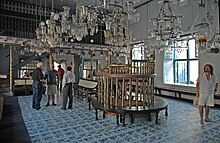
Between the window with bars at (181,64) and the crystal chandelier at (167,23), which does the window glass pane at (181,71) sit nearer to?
the window with bars at (181,64)

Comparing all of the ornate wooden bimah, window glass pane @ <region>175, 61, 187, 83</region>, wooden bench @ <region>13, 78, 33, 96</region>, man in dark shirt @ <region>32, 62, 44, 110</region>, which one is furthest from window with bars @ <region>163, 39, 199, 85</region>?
wooden bench @ <region>13, 78, 33, 96</region>

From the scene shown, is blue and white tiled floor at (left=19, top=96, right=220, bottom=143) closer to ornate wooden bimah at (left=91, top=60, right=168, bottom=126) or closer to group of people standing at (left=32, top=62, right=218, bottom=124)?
ornate wooden bimah at (left=91, top=60, right=168, bottom=126)

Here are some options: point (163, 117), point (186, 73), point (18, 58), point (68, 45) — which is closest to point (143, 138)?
point (163, 117)

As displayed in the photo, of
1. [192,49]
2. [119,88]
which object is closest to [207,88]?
[119,88]

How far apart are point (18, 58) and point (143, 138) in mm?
12186

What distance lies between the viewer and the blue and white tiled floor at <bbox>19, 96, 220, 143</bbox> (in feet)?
11.4

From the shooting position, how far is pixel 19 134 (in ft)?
12.2

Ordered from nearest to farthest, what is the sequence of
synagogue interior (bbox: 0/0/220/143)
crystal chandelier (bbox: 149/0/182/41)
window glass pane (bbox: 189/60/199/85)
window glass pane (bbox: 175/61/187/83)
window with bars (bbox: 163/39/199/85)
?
synagogue interior (bbox: 0/0/220/143) → crystal chandelier (bbox: 149/0/182/41) → window glass pane (bbox: 189/60/199/85) → window with bars (bbox: 163/39/199/85) → window glass pane (bbox: 175/61/187/83)

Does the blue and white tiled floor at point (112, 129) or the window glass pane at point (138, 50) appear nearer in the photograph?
the blue and white tiled floor at point (112, 129)

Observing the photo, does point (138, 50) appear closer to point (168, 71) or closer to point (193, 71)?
point (168, 71)

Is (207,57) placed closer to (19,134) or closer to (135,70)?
(135,70)

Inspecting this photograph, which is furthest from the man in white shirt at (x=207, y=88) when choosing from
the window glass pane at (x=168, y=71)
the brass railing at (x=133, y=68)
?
the window glass pane at (x=168, y=71)

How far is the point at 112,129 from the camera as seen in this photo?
4047 millimetres

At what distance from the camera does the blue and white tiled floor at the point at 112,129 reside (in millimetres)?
Result: 3479
